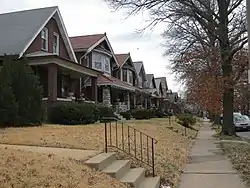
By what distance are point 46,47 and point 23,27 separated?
1.92m

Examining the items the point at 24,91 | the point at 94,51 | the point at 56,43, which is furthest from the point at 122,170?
the point at 94,51

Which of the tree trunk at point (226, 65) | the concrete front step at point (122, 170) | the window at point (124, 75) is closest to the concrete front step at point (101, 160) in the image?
the concrete front step at point (122, 170)

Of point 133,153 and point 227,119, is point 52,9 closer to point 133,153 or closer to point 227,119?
point 227,119

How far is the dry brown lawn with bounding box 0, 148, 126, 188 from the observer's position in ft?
20.8

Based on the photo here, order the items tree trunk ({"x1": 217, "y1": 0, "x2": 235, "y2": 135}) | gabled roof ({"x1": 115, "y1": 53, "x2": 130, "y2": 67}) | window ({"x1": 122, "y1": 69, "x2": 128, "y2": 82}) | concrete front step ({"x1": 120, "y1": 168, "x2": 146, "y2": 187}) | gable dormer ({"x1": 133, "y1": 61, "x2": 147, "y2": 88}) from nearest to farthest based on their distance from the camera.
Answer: concrete front step ({"x1": 120, "y1": 168, "x2": 146, "y2": 187}) → tree trunk ({"x1": 217, "y1": 0, "x2": 235, "y2": 135}) → gabled roof ({"x1": 115, "y1": 53, "x2": 130, "y2": 67}) → window ({"x1": 122, "y1": 69, "x2": 128, "y2": 82}) → gable dormer ({"x1": 133, "y1": 61, "x2": 147, "y2": 88})

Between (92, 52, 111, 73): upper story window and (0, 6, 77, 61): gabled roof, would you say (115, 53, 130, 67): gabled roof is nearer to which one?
(92, 52, 111, 73): upper story window

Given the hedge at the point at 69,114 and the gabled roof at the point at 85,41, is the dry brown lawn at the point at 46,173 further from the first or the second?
the gabled roof at the point at 85,41

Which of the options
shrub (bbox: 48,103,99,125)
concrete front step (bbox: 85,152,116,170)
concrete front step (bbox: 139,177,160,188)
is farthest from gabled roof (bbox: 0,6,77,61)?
concrete front step (bbox: 139,177,160,188)

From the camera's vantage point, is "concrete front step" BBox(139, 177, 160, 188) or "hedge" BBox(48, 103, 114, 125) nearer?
"concrete front step" BBox(139, 177, 160, 188)

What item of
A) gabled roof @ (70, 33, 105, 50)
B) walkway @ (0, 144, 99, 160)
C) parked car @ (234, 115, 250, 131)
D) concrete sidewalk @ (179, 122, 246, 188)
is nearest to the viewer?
walkway @ (0, 144, 99, 160)

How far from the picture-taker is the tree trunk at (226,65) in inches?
958

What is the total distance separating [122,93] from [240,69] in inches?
710

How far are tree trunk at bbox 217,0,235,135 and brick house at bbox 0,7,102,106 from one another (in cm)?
818

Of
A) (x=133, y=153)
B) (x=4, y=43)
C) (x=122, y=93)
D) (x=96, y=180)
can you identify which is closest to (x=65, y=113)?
(x=4, y=43)
